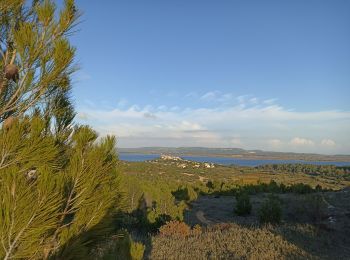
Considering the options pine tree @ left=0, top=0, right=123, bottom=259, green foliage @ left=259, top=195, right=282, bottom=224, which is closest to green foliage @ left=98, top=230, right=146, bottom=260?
pine tree @ left=0, top=0, right=123, bottom=259

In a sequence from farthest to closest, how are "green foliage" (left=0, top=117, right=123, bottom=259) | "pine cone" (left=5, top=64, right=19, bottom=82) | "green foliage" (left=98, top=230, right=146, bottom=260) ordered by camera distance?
"green foliage" (left=98, top=230, right=146, bottom=260) → "pine cone" (left=5, top=64, right=19, bottom=82) → "green foliage" (left=0, top=117, right=123, bottom=259)

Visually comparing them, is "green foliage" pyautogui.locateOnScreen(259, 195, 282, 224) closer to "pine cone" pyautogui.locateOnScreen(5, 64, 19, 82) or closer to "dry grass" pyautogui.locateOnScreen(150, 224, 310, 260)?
"dry grass" pyautogui.locateOnScreen(150, 224, 310, 260)

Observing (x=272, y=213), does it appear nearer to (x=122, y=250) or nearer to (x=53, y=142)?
(x=122, y=250)

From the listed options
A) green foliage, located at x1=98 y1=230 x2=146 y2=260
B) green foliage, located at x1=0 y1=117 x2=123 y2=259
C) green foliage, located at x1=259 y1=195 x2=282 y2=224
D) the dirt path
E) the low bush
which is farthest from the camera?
the dirt path

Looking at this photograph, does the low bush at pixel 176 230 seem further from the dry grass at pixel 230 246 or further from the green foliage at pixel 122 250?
the green foliage at pixel 122 250

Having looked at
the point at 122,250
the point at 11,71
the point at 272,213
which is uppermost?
the point at 11,71

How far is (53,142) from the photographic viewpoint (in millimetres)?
3225

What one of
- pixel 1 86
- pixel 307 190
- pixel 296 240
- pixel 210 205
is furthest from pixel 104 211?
pixel 307 190

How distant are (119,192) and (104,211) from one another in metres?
0.47

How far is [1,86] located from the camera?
3.43m

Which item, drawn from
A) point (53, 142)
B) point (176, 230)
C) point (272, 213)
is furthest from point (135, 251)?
point (272, 213)

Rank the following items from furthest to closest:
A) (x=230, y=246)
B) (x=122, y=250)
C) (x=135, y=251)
Answer: (x=230, y=246) < (x=135, y=251) < (x=122, y=250)

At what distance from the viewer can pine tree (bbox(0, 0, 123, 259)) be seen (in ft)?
9.68

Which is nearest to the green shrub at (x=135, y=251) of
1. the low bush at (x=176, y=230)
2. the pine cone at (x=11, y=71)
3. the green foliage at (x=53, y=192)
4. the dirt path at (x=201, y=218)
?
the green foliage at (x=53, y=192)
